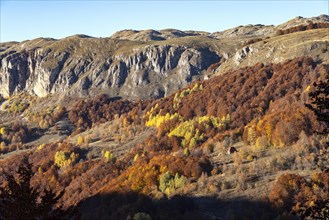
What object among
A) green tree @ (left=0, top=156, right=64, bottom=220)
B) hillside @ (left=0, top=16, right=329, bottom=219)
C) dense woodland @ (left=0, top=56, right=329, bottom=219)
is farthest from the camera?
dense woodland @ (left=0, top=56, right=329, bottom=219)

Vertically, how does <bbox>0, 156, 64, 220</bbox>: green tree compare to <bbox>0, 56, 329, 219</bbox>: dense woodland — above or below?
above

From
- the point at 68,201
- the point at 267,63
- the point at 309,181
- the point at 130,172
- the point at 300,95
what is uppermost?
the point at 267,63

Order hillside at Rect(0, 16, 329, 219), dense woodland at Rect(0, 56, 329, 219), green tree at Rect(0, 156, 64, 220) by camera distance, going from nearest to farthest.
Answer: green tree at Rect(0, 156, 64, 220) < hillside at Rect(0, 16, 329, 219) < dense woodland at Rect(0, 56, 329, 219)

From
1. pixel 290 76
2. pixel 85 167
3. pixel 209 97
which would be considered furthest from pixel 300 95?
pixel 85 167

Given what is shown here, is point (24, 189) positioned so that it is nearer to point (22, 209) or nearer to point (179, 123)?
point (22, 209)

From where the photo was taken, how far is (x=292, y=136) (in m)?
117

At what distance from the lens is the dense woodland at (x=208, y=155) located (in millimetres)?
91188

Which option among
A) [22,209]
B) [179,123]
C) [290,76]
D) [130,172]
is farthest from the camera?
[179,123]

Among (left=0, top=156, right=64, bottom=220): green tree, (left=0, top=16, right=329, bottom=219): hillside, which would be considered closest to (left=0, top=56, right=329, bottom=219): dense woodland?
(left=0, top=16, right=329, bottom=219): hillside

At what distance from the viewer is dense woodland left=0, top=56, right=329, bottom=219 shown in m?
91.2

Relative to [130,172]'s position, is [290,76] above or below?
above

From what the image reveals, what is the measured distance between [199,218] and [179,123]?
103 meters

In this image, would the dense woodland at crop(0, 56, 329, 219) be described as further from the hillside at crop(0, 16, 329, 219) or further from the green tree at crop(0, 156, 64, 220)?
the green tree at crop(0, 156, 64, 220)

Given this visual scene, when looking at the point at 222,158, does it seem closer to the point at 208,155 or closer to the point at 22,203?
the point at 208,155
